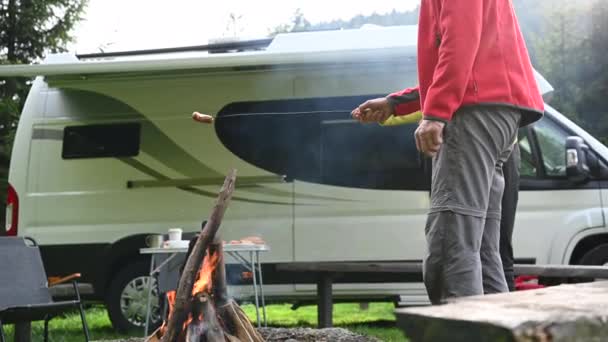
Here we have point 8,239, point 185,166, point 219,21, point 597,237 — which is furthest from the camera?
point 219,21

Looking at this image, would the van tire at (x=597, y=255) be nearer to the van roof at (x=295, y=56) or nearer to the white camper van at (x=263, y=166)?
the white camper van at (x=263, y=166)

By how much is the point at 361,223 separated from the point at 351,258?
0.95ft

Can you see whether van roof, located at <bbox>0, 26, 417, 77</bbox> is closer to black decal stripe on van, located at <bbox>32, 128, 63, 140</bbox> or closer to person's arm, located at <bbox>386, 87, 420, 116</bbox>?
black decal stripe on van, located at <bbox>32, 128, 63, 140</bbox>

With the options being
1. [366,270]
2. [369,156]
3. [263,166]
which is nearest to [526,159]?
[369,156]

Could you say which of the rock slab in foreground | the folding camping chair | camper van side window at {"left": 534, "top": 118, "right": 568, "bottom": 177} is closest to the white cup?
the folding camping chair

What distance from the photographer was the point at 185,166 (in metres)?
6.27

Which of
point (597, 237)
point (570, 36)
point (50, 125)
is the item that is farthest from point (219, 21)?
point (597, 237)

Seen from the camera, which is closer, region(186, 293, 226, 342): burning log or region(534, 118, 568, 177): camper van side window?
region(186, 293, 226, 342): burning log

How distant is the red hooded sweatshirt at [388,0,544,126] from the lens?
2.08 m

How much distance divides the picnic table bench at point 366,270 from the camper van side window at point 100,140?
228 cm

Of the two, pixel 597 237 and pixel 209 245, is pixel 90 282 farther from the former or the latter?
pixel 597 237

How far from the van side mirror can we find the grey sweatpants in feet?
12.2

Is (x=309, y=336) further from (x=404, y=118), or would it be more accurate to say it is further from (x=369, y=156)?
(x=369, y=156)

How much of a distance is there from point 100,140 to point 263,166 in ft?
4.71
